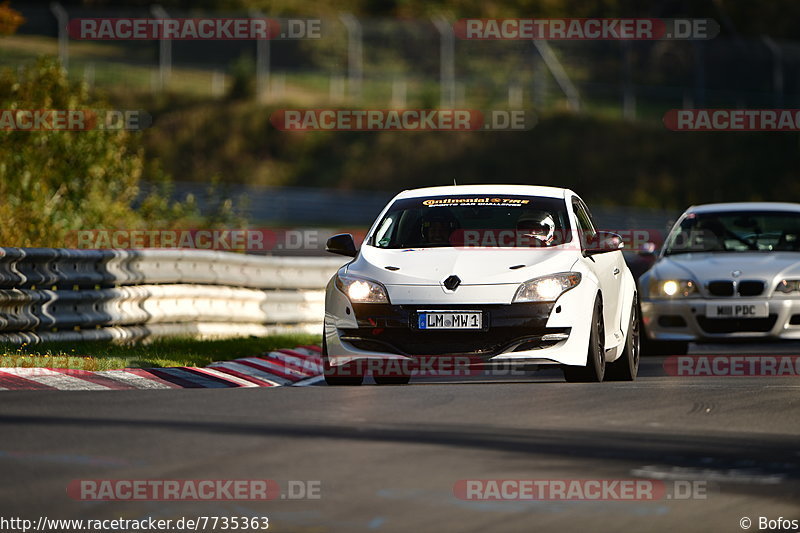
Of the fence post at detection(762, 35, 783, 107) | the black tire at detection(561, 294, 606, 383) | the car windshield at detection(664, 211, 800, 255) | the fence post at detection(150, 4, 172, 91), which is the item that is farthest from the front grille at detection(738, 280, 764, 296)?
the fence post at detection(150, 4, 172, 91)

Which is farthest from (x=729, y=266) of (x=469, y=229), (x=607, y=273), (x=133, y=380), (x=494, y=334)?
(x=133, y=380)

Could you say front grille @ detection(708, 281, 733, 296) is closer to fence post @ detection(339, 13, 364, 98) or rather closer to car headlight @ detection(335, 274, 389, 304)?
car headlight @ detection(335, 274, 389, 304)

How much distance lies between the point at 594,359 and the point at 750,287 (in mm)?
4035

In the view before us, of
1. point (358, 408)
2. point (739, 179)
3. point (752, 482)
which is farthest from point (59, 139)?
point (739, 179)

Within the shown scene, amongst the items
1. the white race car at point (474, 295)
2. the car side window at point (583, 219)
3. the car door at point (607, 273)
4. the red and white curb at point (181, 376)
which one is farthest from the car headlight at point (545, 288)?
the red and white curb at point (181, 376)

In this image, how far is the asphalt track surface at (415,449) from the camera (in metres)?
7.13

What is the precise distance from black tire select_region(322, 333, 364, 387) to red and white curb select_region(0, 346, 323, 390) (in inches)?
28.1

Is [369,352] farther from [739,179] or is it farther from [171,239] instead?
[739,179]

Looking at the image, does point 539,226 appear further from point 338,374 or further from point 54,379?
point 54,379

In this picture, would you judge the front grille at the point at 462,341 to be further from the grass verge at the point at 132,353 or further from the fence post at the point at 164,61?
the fence post at the point at 164,61

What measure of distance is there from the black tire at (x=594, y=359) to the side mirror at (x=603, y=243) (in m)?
0.47

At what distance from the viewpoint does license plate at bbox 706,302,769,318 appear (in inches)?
636

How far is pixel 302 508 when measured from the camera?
7191 mm

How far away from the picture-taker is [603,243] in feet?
44.1
